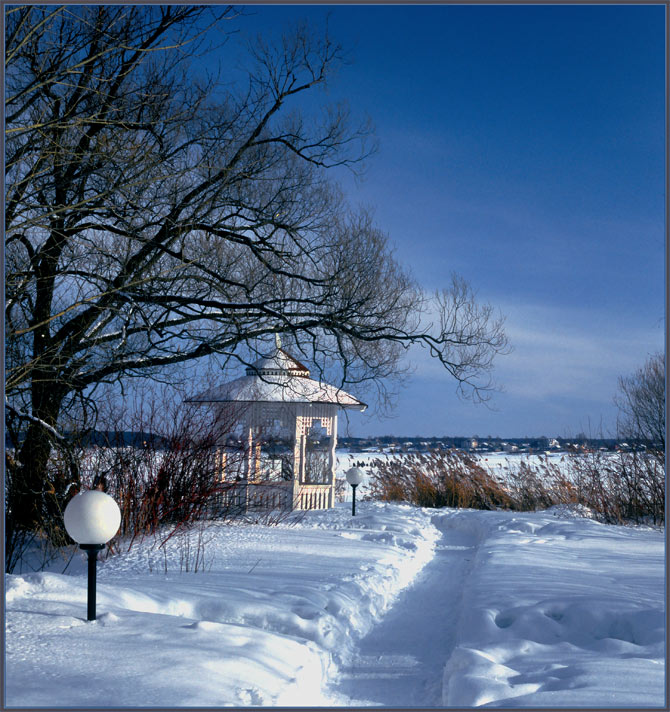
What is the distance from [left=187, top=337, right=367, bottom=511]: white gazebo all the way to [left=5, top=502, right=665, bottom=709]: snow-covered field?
2.50m

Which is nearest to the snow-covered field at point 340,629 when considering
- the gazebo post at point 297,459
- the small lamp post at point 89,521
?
the small lamp post at point 89,521

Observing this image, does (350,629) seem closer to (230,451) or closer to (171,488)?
(171,488)

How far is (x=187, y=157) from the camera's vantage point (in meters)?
6.89

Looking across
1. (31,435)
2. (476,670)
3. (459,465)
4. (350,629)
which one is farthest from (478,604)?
(459,465)

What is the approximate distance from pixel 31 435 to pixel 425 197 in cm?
449

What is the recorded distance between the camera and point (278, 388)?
32.6 ft

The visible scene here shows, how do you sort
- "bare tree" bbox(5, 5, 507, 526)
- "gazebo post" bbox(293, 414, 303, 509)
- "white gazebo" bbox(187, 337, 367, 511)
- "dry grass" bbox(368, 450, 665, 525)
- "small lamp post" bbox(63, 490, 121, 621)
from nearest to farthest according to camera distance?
"small lamp post" bbox(63, 490, 121, 621), "bare tree" bbox(5, 5, 507, 526), "white gazebo" bbox(187, 337, 367, 511), "dry grass" bbox(368, 450, 665, 525), "gazebo post" bbox(293, 414, 303, 509)

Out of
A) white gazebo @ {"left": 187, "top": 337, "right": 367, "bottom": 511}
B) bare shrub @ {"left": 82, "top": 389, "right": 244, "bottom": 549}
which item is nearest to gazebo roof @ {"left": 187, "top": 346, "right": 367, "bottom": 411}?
white gazebo @ {"left": 187, "top": 337, "right": 367, "bottom": 511}

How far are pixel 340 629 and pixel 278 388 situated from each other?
6366 millimetres

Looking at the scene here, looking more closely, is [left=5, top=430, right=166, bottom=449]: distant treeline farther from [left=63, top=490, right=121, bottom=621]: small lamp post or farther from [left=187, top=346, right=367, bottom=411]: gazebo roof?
[left=63, top=490, right=121, bottom=621]: small lamp post

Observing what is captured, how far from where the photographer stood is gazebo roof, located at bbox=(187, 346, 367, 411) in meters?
8.78

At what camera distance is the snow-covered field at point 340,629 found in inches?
98.6

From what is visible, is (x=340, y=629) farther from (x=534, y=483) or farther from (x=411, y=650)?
(x=534, y=483)

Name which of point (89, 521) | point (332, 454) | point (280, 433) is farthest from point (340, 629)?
point (332, 454)
